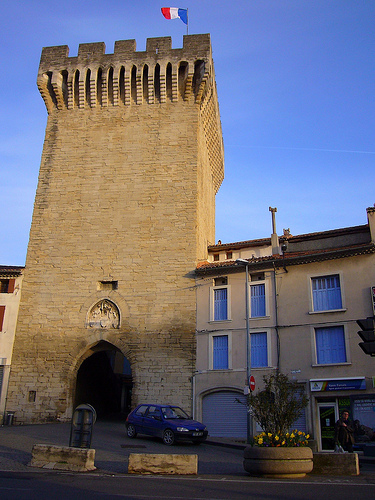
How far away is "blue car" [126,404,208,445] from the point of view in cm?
1595

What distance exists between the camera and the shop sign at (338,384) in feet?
59.8

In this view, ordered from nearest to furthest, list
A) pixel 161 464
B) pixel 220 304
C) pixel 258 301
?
pixel 161 464 < pixel 258 301 < pixel 220 304

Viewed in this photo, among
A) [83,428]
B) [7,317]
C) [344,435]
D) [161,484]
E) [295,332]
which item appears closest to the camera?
[161,484]

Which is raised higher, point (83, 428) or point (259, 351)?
point (259, 351)

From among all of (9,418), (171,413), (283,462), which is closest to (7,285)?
(9,418)

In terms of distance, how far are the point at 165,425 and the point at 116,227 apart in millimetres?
11318

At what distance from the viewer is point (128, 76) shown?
2686 centimetres

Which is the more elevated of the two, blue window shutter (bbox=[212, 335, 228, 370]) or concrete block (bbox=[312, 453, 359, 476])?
blue window shutter (bbox=[212, 335, 228, 370])

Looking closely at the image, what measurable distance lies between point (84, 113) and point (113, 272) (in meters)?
9.59

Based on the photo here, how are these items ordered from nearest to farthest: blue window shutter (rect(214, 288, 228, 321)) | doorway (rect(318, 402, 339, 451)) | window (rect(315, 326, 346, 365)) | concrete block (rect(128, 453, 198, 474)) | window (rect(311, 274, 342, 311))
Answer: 1. concrete block (rect(128, 453, 198, 474))
2. doorway (rect(318, 402, 339, 451))
3. window (rect(315, 326, 346, 365))
4. window (rect(311, 274, 342, 311))
5. blue window shutter (rect(214, 288, 228, 321))

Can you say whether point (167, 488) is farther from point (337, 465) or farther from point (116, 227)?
point (116, 227)

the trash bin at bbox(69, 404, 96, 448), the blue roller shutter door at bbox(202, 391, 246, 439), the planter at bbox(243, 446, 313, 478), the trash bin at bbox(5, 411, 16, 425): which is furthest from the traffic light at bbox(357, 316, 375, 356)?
the trash bin at bbox(5, 411, 16, 425)

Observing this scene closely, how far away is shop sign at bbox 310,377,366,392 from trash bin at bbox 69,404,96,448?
10.2m

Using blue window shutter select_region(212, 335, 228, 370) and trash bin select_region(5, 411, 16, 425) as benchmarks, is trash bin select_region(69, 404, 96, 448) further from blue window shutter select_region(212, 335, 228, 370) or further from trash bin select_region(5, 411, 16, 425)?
trash bin select_region(5, 411, 16, 425)
